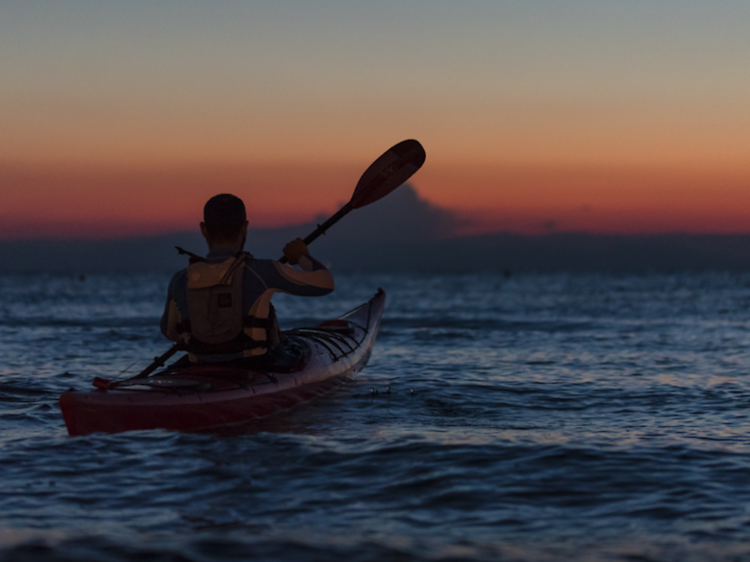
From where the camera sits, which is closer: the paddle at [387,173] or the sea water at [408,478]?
the sea water at [408,478]

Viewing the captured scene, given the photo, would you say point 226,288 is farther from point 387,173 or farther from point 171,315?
point 387,173

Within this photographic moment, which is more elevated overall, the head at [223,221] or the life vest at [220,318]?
the head at [223,221]

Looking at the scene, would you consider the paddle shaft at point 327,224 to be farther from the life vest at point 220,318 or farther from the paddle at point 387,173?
the life vest at point 220,318

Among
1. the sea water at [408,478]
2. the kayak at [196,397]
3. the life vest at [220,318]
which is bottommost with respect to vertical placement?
the sea water at [408,478]

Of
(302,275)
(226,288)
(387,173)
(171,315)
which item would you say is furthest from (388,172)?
(171,315)

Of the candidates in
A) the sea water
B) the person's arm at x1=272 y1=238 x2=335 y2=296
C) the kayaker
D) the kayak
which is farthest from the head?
the sea water

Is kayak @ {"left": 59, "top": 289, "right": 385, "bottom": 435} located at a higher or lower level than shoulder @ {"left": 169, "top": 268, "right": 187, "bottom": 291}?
lower

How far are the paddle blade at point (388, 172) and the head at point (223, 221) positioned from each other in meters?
3.24

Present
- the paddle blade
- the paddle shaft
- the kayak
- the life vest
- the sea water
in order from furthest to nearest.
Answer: the paddle blade
the paddle shaft
the life vest
the kayak
the sea water

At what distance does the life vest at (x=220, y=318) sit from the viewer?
649 centimetres

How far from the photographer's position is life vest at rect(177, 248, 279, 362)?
649 centimetres

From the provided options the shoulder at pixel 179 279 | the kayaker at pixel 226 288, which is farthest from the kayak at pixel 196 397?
the shoulder at pixel 179 279

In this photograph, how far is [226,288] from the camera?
21.4 feet

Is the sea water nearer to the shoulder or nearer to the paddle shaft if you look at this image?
the shoulder
